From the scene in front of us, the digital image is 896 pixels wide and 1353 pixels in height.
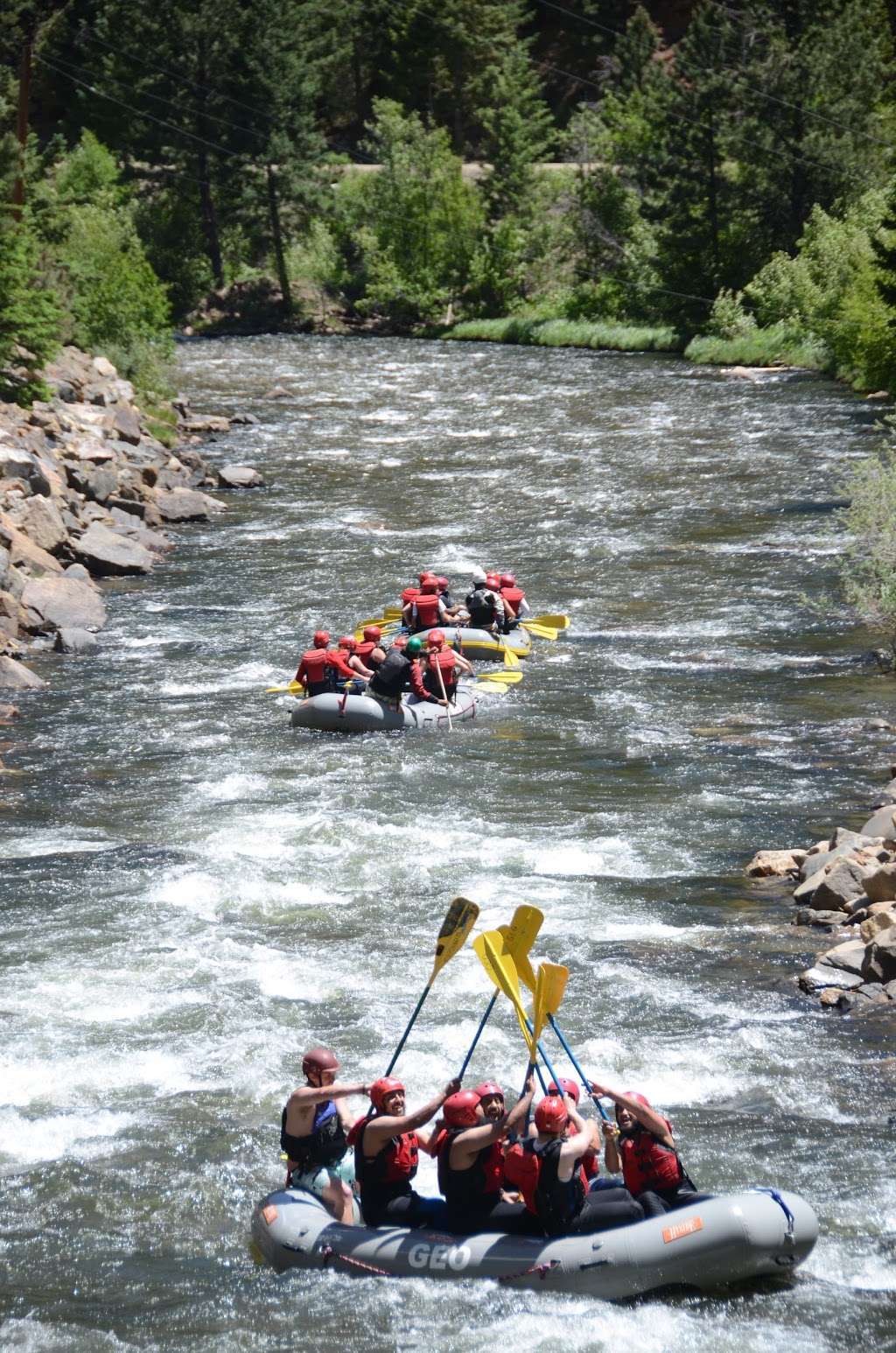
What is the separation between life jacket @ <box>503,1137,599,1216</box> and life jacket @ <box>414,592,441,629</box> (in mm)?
11894

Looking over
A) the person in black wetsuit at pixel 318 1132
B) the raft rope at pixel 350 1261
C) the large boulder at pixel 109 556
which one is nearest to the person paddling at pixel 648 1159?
the raft rope at pixel 350 1261

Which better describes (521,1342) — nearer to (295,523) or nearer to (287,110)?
(295,523)

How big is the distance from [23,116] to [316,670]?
23.1 metres

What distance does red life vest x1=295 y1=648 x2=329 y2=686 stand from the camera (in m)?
17.4

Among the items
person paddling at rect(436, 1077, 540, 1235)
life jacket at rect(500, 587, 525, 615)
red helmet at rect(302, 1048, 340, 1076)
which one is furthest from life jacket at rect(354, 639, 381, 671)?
person paddling at rect(436, 1077, 540, 1235)

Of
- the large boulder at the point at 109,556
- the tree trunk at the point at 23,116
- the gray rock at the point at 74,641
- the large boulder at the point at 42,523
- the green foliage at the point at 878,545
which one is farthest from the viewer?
the tree trunk at the point at 23,116

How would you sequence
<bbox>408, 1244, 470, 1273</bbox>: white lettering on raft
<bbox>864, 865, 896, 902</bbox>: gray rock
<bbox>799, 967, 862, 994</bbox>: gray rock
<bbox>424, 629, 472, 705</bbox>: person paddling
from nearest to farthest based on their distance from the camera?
<bbox>408, 1244, 470, 1273</bbox>: white lettering on raft
<bbox>799, 967, 862, 994</bbox>: gray rock
<bbox>864, 865, 896, 902</bbox>: gray rock
<bbox>424, 629, 472, 705</bbox>: person paddling

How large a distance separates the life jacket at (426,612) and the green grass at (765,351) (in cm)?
2376

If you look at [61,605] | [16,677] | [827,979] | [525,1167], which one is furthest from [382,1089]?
[61,605]

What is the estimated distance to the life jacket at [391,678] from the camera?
57.3 feet

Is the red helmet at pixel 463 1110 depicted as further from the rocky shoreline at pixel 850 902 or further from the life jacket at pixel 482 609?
the life jacket at pixel 482 609

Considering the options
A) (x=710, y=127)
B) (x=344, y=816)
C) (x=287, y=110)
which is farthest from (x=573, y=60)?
(x=344, y=816)

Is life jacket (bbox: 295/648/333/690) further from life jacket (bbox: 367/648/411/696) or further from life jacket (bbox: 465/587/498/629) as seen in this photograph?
life jacket (bbox: 465/587/498/629)

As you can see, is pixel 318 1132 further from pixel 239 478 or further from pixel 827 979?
pixel 239 478
